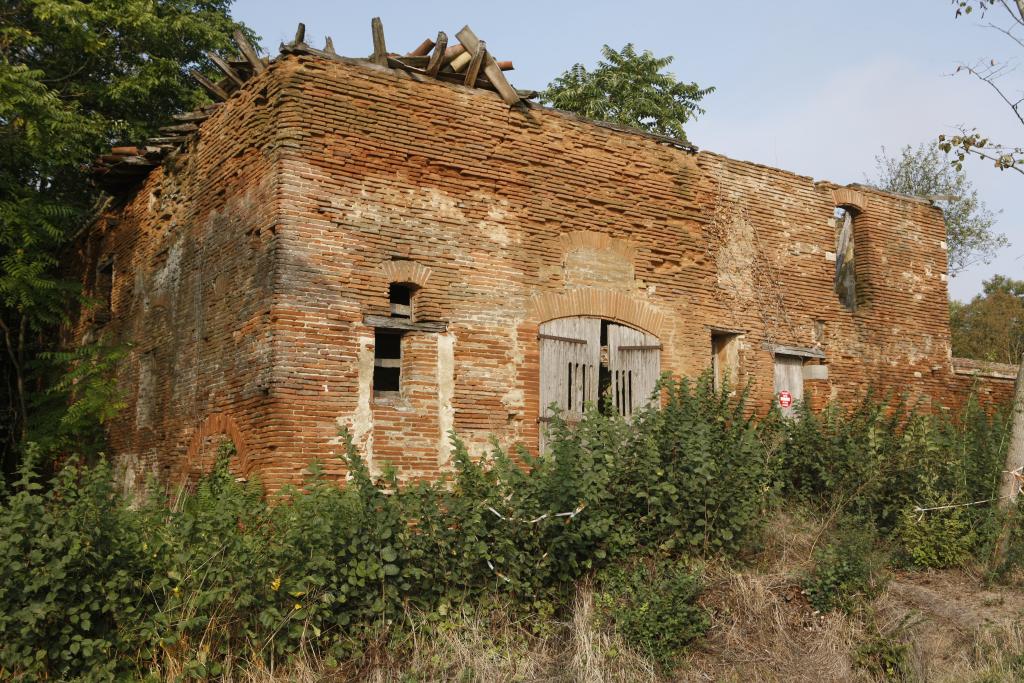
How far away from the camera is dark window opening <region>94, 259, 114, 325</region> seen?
14477mm

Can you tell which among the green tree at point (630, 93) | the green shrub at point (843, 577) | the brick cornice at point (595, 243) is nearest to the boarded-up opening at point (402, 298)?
the brick cornice at point (595, 243)

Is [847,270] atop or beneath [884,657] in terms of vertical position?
atop

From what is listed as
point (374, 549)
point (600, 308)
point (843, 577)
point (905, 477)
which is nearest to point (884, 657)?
point (843, 577)

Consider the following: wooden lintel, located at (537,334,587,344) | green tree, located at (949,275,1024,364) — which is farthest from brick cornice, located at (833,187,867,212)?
green tree, located at (949,275,1024,364)

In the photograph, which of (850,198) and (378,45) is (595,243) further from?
(850,198)

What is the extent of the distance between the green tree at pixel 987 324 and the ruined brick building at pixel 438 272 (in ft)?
38.8

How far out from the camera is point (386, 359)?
10398mm

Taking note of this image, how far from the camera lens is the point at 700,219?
12.6m

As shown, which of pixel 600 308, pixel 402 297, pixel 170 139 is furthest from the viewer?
pixel 170 139

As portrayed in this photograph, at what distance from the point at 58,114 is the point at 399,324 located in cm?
719

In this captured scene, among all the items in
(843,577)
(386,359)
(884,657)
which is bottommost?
(884,657)

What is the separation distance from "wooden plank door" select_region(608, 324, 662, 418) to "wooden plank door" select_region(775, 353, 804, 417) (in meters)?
2.25

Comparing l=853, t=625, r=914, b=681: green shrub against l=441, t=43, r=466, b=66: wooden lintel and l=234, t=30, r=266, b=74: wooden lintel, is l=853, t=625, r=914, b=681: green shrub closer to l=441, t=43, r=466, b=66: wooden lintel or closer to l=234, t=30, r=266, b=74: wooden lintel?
l=441, t=43, r=466, b=66: wooden lintel

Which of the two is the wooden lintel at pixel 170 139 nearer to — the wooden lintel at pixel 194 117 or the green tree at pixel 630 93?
the wooden lintel at pixel 194 117
